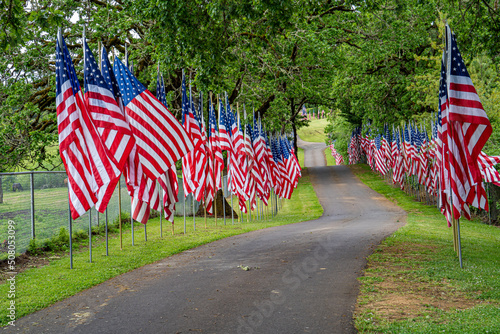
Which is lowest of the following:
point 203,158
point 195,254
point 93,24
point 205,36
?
point 195,254

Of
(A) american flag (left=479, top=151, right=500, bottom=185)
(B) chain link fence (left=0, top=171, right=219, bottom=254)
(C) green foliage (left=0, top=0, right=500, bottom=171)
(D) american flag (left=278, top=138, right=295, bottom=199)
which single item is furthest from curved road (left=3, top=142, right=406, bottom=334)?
(D) american flag (left=278, top=138, right=295, bottom=199)

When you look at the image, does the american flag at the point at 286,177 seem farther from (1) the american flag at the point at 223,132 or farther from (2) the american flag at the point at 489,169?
(2) the american flag at the point at 489,169

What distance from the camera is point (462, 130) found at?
931cm

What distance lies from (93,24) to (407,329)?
17.7 metres

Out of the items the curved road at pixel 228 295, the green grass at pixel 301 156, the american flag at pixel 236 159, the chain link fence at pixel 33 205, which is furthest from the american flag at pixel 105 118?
the green grass at pixel 301 156

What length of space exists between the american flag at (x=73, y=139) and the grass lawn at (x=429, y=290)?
19.8 feet

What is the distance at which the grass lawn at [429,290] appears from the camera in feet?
19.5

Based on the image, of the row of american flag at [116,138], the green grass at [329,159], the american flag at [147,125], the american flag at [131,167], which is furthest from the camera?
the green grass at [329,159]

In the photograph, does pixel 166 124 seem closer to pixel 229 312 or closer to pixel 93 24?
pixel 229 312

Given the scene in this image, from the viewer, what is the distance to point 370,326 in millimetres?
5984

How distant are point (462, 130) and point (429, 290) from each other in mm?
3535

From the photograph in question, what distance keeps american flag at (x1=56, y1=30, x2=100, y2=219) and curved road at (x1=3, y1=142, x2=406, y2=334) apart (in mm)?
1914

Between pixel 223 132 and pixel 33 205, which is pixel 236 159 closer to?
pixel 223 132

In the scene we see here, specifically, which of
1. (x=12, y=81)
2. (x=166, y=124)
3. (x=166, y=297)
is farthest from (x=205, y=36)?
(x=12, y=81)
